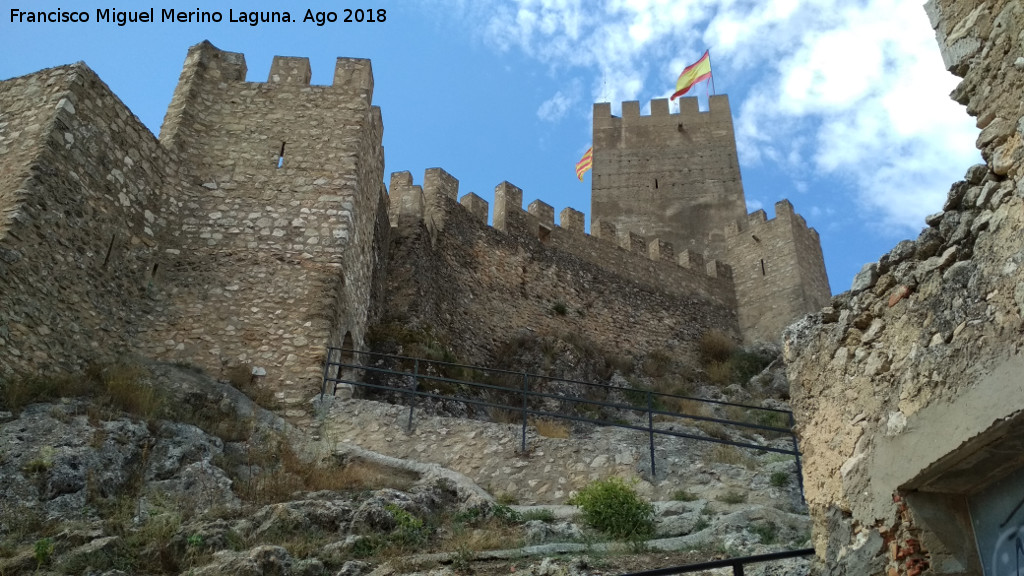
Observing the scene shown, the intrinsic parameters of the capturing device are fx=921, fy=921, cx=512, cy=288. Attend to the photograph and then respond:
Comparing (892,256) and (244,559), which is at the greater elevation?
(892,256)

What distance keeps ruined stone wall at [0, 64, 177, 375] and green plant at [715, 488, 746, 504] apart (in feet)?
22.0

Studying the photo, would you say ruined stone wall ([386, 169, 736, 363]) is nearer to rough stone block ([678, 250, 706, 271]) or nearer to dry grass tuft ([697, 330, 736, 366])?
rough stone block ([678, 250, 706, 271])

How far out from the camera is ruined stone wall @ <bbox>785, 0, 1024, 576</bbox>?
345 cm

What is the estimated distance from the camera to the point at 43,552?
6086mm

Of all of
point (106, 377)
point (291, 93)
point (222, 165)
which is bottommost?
point (106, 377)

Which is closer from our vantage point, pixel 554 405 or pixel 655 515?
pixel 655 515

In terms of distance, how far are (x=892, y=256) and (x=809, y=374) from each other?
753 mm

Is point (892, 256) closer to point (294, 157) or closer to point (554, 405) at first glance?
point (294, 157)

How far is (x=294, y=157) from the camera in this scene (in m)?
12.6

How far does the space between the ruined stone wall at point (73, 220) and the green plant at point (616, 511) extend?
18.6ft

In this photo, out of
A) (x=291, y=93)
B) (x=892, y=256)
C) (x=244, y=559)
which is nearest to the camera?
(x=892, y=256)

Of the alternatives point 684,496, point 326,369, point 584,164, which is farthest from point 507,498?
point 584,164

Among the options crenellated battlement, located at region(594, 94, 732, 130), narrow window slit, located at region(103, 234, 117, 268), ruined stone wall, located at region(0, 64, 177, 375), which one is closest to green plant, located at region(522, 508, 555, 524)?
ruined stone wall, located at region(0, 64, 177, 375)

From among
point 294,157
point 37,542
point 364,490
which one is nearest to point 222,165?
point 294,157
